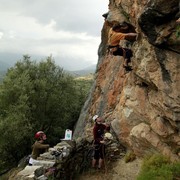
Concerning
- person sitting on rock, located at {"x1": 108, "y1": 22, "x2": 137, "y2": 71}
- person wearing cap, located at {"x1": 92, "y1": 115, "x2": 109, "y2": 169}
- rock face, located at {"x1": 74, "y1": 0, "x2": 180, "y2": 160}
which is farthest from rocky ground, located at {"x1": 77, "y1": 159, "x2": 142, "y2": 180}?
person sitting on rock, located at {"x1": 108, "y1": 22, "x2": 137, "y2": 71}

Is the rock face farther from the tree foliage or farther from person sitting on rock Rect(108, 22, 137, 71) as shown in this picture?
the tree foliage

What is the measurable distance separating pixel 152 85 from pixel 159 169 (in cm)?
389

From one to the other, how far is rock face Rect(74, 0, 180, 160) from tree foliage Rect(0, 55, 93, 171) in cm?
1466

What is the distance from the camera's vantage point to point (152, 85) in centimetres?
1512

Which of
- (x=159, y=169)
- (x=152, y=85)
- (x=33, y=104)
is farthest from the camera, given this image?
(x=33, y=104)

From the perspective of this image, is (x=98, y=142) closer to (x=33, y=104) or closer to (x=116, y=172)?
(x=116, y=172)

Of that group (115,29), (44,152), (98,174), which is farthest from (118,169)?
(115,29)

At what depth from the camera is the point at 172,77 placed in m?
12.9

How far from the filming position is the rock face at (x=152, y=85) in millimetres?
12602

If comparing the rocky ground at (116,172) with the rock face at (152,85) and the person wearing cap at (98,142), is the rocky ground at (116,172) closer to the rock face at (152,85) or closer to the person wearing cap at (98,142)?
the person wearing cap at (98,142)

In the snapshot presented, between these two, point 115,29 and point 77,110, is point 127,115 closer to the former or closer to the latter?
point 115,29

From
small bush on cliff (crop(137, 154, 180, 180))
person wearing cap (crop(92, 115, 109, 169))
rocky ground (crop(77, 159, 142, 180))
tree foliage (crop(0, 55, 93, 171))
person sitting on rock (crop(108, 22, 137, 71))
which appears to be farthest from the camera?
tree foliage (crop(0, 55, 93, 171))

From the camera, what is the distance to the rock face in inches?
496

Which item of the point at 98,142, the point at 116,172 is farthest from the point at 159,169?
the point at 98,142
